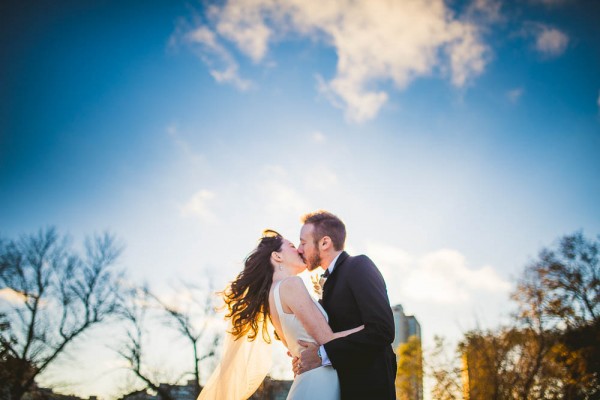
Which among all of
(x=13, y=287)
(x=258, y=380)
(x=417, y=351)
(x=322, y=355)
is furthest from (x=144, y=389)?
(x=322, y=355)

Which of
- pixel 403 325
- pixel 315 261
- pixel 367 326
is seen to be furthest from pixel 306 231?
pixel 403 325

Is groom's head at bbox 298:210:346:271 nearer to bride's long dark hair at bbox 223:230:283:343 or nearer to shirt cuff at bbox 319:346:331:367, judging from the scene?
bride's long dark hair at bbox 223:230:283:343

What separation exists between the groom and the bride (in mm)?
110

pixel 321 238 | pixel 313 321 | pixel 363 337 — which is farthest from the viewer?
pixel 321 238

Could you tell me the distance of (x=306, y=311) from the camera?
3.27 meters

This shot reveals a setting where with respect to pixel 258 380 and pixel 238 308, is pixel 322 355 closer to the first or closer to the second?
pixel 238 308

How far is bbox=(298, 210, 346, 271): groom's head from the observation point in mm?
3936

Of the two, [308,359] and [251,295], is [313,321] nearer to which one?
[308,359]

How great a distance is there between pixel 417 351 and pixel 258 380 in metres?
22.2

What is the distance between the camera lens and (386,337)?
3.03 metres

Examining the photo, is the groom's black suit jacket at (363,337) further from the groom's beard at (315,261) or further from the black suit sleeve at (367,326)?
the groom's beard at (315,261)

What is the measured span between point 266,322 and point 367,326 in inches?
59.1

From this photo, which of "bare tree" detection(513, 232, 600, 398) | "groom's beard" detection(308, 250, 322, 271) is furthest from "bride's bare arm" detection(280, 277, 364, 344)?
"bare tree" detection(513, 232, 600, 398)

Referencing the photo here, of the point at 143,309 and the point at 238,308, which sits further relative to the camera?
the point at 143,309
